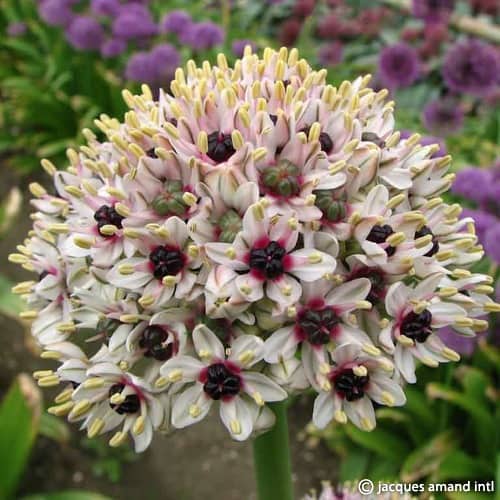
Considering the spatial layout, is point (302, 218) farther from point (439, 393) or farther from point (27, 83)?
point (27, 83)

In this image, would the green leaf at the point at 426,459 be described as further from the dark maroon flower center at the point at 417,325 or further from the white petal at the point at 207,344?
the white petal at the point at 207,344

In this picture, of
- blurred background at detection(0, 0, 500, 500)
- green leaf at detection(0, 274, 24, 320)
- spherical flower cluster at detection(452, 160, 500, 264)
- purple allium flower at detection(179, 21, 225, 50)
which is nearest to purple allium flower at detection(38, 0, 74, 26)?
blurred background at detection(0, 0, 500, 500)

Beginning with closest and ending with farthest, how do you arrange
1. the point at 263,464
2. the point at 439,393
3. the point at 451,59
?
the point at 263,464 → the point at 439,393 → the point at 451,59

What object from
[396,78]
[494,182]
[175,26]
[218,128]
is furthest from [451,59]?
[218,128]

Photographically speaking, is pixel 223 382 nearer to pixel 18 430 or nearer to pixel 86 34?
pixel 18 430

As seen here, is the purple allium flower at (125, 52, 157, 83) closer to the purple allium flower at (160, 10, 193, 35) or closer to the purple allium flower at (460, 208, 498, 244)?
the purple allium flower at (160, 10, 193, 35)

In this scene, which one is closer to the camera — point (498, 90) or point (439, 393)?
point (439, 393)

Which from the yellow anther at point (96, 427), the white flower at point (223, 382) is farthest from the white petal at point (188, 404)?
the yellow anther at point (96, 427)
